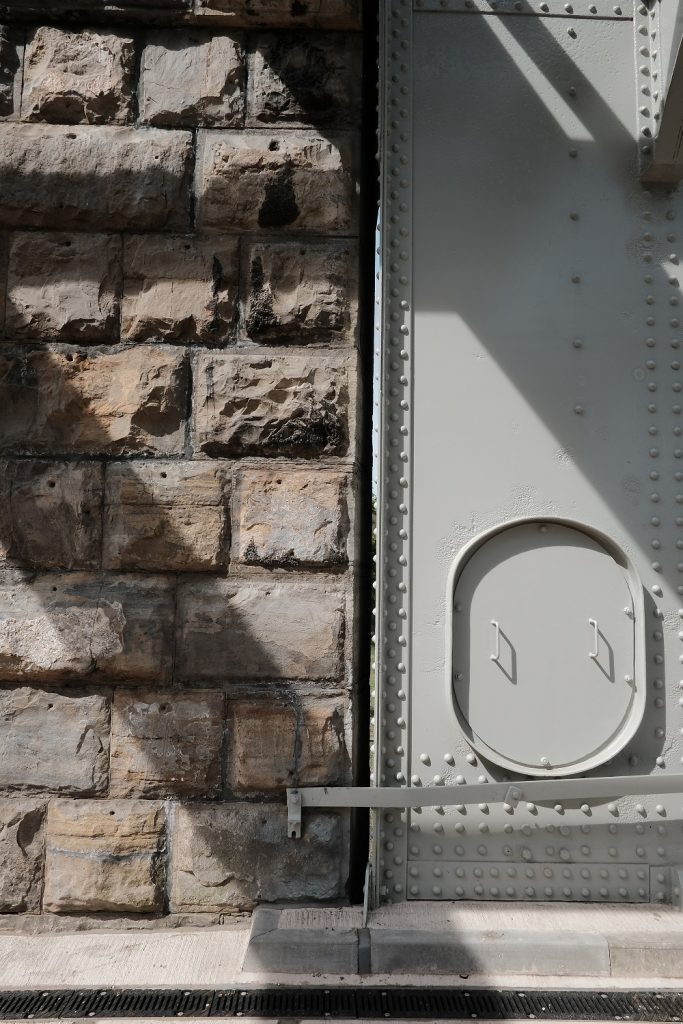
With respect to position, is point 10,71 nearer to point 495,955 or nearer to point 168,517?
point 168,517

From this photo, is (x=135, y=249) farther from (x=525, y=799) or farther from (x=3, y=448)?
(x=525, y=799)

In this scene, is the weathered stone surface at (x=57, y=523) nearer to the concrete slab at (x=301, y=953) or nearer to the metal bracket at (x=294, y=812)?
the metal bracket at (x=294, y=812)

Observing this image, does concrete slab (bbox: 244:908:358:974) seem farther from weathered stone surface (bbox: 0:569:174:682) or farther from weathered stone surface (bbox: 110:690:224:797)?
weathered stone surface (bbox: 0:569:174:682)

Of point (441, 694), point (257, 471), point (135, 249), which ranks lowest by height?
point (441, 694)

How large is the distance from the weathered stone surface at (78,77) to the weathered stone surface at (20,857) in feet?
7.71

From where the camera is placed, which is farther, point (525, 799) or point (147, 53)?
point (147, 53)

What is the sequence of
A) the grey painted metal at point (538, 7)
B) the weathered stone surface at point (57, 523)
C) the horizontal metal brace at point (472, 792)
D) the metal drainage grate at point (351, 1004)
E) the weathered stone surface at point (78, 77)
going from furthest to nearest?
the grey painted metal at point (538, 7) < the weathered stone surface at point (78, 77) < the weathered stone surface at point (57, 523) < the horizontal metal brace at point (472, 792) < the metal drainage grate at point (351, 1004)

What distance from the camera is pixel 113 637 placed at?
2.67 metres

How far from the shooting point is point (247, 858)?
2.63m

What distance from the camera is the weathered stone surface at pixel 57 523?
2.71 m

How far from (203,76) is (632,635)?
2.43 m

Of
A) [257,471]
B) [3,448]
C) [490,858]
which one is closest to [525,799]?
[490,858]

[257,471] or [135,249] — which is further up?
[135,249]

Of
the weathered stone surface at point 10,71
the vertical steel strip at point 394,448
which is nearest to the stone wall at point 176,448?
the weathered stone surface at point 10,71
